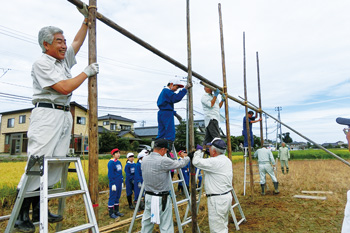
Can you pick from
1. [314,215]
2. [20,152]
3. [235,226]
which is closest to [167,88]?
[235,226]

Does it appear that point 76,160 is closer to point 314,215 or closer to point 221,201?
point 221,201

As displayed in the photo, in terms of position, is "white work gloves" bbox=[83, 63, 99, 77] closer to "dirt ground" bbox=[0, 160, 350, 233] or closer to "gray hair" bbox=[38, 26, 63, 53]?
"gray hair" bbox=[38, 26, 63, 53]

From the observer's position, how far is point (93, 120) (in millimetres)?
3283

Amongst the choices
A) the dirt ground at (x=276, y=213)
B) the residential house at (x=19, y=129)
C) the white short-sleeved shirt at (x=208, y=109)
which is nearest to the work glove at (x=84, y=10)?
the white short-sleeved shirt at (x=208, y=109)

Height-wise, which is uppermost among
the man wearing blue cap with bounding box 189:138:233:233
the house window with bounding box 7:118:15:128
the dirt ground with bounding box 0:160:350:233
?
the house window with bounding box 7:118:15:128

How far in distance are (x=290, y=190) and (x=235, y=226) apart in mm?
6171

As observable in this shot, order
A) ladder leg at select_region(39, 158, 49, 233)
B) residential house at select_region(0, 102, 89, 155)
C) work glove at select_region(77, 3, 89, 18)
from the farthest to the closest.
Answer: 1. residential house at select_region(0, 102, 89, 155)
2. work glove at select_region(77, 3, 89, 18)
3. ladder leg at select_region(39, 158, 49, 233)

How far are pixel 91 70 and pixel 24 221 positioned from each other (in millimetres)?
1922

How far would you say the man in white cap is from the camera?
4535 millimetres

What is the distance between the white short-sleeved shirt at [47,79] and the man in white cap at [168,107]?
2.00m

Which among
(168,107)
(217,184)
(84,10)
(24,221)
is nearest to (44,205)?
(24,221)

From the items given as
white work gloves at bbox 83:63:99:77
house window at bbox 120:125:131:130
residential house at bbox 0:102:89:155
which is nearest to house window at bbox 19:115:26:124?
residential house at bbox 0:102:89:155

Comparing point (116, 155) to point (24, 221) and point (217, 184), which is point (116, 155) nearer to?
point (217, 184)

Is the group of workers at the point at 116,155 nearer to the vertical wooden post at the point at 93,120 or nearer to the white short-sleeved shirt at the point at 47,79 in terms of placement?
the white short-sleeved shirt at the point at 47,79
